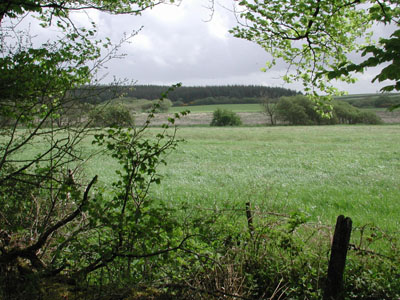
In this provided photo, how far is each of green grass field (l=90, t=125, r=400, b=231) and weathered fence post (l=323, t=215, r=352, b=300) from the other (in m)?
1.15

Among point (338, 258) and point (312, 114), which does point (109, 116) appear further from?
point (312, 114)

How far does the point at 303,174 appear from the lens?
18.5 metres

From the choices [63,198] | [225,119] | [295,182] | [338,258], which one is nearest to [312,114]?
[225,119]

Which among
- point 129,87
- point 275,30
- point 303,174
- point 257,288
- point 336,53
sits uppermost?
point 275,30

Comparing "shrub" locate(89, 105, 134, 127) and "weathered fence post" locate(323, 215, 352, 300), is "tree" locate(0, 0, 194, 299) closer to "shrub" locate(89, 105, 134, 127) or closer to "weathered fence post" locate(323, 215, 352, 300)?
"shrub" locate(89, 105, 134, 127)

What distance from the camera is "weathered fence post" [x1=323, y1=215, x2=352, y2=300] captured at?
13.2 ft

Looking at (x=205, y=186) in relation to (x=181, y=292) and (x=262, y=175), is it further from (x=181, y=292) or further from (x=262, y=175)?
(x=181, y=292)

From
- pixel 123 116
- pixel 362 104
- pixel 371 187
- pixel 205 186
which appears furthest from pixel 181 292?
pixel 362 104

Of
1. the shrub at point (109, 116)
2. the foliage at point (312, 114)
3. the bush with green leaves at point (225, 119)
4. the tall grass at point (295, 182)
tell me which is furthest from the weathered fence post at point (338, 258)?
the bush with green leaves at point (225, 119)

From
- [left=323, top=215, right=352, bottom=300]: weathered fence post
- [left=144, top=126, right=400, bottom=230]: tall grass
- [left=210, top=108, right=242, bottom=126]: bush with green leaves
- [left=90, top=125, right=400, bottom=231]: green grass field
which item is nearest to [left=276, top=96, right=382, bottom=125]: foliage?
[left=210, top=108, right=242, bottom=126]: bush with green leaves

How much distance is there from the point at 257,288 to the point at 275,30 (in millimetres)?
9171

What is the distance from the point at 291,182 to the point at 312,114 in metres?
68.2

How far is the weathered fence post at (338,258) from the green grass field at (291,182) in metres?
1.15

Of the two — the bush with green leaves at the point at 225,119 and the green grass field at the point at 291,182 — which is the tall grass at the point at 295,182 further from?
the bush with green leaves at the point at 225,119
